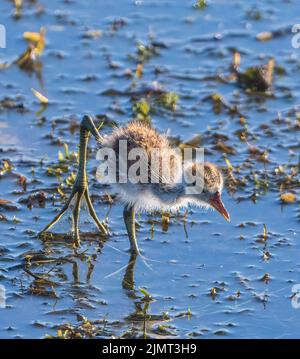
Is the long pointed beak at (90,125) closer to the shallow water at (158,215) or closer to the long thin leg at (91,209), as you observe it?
the long thin leg at (91,209)

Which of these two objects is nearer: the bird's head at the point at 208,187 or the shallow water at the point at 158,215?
the shallow water at the point at 158,215

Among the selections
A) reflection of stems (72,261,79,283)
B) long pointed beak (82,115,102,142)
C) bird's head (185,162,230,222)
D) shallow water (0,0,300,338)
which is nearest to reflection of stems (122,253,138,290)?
shallow water (0,0,300,338)

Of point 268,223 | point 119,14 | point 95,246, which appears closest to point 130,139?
point 95,246

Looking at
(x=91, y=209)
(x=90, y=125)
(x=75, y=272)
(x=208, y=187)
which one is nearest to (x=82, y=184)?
(x=91, y=209)

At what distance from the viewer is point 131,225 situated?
20.0 feet

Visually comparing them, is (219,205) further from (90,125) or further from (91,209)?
(90,125)

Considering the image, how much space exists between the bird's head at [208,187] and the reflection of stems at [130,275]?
489mm

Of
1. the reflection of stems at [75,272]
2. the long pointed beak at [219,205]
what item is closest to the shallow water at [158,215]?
the reflection of stems at [75,272]

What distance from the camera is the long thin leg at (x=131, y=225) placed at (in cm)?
610

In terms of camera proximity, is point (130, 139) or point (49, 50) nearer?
point (130, 139)

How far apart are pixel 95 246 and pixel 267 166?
155 centimetres

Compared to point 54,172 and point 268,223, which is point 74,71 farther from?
point 268,223

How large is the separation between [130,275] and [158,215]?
2.50 ft

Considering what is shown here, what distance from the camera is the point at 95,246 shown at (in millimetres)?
6230
